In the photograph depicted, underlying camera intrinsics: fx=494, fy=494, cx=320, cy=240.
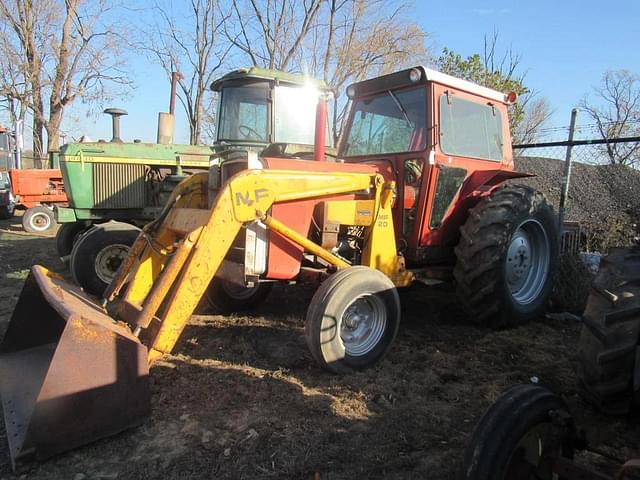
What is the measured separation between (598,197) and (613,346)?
7643 mm

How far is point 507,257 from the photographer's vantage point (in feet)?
15.2

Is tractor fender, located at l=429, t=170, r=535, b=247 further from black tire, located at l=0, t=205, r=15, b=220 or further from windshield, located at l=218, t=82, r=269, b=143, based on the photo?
black tire, located at l=0, t=205, r=15, b=220

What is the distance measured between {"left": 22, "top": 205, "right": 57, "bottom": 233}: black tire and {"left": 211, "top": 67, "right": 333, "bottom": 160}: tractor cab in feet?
25.5

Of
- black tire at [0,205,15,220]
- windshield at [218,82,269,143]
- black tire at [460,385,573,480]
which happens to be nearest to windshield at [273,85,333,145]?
windshield at [218,82,269,143]

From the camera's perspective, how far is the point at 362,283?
368cm

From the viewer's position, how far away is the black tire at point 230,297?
16.6ft

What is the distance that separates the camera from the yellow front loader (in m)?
2.60

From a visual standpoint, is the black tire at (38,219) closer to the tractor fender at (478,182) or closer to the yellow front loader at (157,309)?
the yellow front loader at (157,309)

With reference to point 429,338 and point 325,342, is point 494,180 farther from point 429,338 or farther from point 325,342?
point 325,342

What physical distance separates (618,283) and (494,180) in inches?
104

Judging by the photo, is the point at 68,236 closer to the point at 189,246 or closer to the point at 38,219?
the point at 189,246

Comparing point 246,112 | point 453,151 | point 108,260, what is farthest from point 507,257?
point 108,260

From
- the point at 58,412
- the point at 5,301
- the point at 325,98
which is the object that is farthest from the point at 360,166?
the point at 5,301

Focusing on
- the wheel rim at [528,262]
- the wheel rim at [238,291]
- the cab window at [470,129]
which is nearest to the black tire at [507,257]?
the wheel rim at [528,262]
